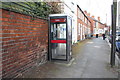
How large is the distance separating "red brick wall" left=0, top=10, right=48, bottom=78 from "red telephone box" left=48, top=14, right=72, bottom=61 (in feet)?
2.11

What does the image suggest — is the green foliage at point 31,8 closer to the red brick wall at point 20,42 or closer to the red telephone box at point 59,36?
the red brick wall at point 20,42

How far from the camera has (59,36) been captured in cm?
641

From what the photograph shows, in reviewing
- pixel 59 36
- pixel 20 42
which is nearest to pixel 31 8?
pixel 20 42

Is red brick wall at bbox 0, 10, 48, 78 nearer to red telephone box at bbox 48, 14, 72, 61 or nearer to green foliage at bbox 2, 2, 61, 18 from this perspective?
green foliage at bbox 2, 2, 61, 18

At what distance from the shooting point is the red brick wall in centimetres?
337

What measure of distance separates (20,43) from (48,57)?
92.9 inches

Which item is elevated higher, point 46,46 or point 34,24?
point 34,24

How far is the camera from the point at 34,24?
15.9 feet

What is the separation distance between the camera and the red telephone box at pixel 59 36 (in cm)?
575

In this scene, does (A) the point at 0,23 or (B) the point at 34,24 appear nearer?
(A) the point at 0,23

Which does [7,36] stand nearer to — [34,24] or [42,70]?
[34,24]

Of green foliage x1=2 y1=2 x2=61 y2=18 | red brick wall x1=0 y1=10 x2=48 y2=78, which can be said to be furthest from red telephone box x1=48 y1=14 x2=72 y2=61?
red brick wall x1=0 y1=10 x2=48 y2=78

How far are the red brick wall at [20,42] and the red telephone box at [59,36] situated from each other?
0.64m

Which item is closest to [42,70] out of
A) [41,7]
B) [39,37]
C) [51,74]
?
[51,74]
